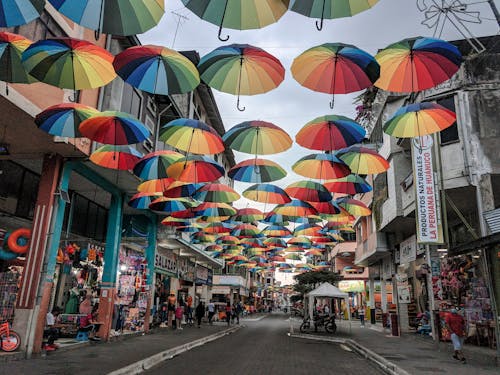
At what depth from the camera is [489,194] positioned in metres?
14.5

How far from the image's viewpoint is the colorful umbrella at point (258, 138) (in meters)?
10.6

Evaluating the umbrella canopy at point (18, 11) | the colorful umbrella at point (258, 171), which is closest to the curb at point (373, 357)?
the colorful umbrella at point (258, 171)

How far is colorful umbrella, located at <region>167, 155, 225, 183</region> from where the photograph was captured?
11.7 meters

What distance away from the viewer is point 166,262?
26938 millimetres

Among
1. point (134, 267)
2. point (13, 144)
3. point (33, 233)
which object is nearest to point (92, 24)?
point (13, 144)

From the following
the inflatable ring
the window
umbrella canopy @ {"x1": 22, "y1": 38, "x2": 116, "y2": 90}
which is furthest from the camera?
the window

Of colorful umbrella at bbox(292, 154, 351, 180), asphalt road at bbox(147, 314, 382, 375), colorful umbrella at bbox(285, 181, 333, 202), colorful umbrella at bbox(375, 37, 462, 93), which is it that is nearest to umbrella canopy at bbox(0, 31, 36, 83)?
colorful umbrella at bbox(375, 37, 462, 93)

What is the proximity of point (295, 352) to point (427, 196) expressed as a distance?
8.19 meters

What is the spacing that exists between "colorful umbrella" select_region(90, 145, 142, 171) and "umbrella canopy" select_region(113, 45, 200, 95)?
4508 millimetres

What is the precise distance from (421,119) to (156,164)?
7.19 m

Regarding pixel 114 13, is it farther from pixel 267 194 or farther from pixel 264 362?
pixel 264 362

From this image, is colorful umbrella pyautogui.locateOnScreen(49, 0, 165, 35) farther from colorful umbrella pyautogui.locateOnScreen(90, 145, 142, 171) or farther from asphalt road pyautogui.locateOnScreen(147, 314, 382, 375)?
asphalt road pyautogui.locateOnScreen(147, 314, 382, 375)

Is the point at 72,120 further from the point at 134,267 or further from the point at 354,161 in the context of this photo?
the point at 134,267

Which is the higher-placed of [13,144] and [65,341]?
[13,144]
